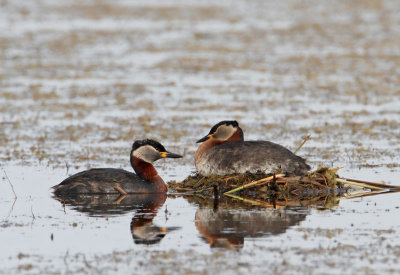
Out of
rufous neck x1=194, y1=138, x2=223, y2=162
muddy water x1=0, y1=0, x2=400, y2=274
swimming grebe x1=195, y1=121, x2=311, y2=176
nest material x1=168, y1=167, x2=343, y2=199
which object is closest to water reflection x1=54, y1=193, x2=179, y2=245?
muddy water x1=0, y1=0, x2=400, y2=274

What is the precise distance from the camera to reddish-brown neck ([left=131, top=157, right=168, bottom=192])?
46.9 ft

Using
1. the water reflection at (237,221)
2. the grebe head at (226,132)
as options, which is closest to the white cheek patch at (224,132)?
the grebe head at (226,132)

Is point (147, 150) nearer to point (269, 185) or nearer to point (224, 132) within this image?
point (224, 132)

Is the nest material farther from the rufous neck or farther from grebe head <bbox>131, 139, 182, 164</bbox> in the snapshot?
the rufous neck

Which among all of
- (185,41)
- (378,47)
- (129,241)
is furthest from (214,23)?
(129,241)

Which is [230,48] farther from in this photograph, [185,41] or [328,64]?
[328,64]

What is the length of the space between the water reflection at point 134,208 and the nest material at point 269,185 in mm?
736

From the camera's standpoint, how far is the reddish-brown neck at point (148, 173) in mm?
14291

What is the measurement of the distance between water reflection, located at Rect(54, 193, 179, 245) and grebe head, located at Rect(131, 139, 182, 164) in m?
0.81

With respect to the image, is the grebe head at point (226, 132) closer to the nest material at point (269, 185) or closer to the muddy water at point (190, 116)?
the muddy water at point (190, 116)

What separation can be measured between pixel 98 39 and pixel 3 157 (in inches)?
739

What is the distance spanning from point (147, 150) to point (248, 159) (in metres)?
1.75

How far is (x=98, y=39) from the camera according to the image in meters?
35.4

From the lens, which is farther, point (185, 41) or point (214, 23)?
point (214, 23)
